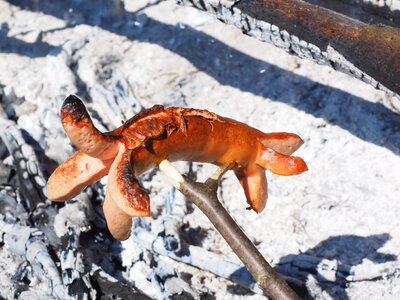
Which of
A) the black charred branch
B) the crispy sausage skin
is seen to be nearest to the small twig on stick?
the crispy sausage skin

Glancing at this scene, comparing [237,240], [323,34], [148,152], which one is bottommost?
[237,240]

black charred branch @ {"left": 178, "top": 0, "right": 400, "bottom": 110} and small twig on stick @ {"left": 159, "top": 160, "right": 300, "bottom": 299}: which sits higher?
black charred branch @ {"left": 178, "top": 0, "right": 400, "bottom": 110}

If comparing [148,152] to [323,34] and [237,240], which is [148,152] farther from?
[323,34]

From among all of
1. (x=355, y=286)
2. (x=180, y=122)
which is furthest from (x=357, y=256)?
→ (x=180, y=122)

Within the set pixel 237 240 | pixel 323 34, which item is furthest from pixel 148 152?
pixel 323 34

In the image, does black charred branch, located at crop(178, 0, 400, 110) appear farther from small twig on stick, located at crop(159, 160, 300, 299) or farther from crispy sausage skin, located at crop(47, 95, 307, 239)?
small twig on stick, located at crop(159, 160, 300, 299)
